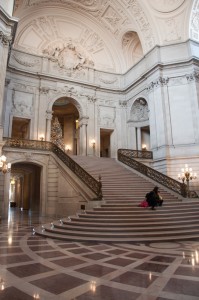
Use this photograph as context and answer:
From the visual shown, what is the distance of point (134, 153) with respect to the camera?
17.2 meters

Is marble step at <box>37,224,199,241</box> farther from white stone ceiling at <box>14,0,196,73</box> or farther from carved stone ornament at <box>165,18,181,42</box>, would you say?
carved stone ornament at <box>165,18,181,42</box>

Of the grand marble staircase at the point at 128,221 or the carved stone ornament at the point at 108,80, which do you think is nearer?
the grand marble staircase at the point at 128,221

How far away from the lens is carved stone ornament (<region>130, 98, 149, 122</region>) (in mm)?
20266

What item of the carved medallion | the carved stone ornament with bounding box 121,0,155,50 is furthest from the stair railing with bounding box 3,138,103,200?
the carved medallion

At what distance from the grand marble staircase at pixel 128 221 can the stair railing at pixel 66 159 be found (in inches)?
25.6

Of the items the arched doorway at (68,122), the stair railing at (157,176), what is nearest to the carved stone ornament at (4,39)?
the arched doorway at (68,122)

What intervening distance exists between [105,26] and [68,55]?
4.61 meters

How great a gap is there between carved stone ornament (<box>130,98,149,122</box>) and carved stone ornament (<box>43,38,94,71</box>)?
548 cm

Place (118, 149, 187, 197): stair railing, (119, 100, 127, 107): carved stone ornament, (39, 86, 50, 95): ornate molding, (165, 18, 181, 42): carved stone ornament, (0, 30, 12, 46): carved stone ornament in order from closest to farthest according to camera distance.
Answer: (118, 149, 187, 197): stair railing, (0, 30, 12, 46): carved stone ornament, (165, 18, 181, 42): carved stone ornament, (39, 86, 50, 95): ornate molding, (119, 100, 127, 107): carved stone ornament

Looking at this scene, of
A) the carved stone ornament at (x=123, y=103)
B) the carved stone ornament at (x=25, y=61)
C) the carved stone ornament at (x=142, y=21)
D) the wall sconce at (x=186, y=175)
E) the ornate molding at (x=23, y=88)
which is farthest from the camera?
the carved stone ornament at (x=123, y=103)

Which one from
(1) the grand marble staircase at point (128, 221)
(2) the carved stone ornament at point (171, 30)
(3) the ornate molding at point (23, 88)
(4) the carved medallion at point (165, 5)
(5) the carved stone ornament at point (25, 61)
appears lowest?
(1) the grand marble staircase at point (128, 221)

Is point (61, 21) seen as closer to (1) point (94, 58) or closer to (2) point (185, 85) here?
(1) point (94, 58)

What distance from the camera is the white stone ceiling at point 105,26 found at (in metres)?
17.5

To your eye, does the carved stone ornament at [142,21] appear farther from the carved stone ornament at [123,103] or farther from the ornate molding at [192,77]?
the carved stone ornament at [123,103]
